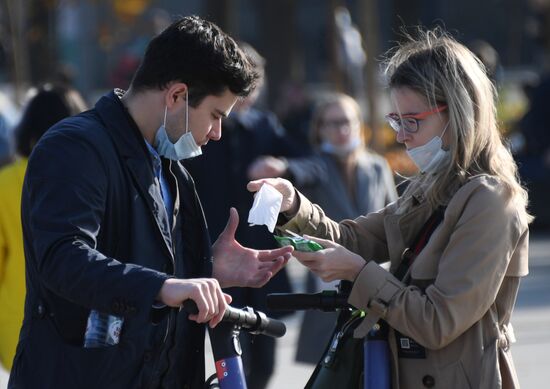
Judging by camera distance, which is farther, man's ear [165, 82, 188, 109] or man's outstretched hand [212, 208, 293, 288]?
man's outstretched hand [212, 208, 293, 288]

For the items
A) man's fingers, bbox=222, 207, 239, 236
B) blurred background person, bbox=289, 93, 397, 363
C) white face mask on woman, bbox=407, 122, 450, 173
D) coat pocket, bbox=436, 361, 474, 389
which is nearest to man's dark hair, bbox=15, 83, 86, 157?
blurred background person, bbox=289, 93, 397, 363

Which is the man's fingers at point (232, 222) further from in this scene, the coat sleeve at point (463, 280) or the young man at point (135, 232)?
the coat sleeve at point (463, 280)

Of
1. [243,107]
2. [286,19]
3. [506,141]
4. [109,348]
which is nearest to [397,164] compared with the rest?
[286,19]

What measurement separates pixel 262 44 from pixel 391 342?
1724cm

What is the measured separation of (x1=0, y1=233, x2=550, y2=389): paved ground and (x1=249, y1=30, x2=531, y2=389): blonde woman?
2321mm

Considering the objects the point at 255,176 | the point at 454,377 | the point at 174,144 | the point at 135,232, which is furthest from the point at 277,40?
the point at 135,232

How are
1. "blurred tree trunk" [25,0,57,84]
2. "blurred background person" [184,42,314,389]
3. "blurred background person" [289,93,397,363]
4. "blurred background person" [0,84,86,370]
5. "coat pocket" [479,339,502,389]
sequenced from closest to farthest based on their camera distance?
"coat pocket" [479,339,502,389], "blurred background person" [0,84,86,370], "blurred background person" [184,42,314,389], "blurred background person" [289,93,397,363], "blurred tree trunk" [25,0,57,84]

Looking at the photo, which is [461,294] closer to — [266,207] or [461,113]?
[461,113]

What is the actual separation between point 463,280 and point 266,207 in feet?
2.11

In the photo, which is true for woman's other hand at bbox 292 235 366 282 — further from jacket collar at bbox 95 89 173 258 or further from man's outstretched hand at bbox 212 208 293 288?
jacket collar at bbox 95 89 173 258

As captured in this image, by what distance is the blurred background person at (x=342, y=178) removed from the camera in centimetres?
671

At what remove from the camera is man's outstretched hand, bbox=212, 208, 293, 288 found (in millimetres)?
3520

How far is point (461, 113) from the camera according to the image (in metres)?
3.38

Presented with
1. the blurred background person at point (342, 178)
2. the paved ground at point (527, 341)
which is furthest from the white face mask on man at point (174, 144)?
the blurred background person at point (342, 178)
